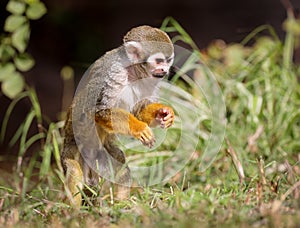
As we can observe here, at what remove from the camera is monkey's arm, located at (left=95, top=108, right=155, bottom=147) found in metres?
2.44

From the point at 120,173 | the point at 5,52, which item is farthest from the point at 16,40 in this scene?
the point at 120,173

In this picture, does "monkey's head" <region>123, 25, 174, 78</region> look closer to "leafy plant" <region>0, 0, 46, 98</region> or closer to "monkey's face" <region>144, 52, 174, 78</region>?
"monkey's face" <region>144, 52, 174, 78</region>

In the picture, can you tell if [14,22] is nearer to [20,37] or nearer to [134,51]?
[20,37]

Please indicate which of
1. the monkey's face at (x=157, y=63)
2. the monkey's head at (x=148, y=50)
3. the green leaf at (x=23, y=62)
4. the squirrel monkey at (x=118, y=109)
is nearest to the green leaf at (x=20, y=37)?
the green leaf at (x=23, y=62)

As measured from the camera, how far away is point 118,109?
2529 mm

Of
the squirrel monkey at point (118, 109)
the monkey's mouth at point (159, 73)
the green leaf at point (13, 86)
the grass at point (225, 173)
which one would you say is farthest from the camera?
the green leaf at point (13, 86)

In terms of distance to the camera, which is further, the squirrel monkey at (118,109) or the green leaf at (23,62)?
the green leaf at (23,62)

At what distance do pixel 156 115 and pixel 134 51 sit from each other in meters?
0.27

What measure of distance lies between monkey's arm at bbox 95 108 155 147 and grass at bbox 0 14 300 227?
23 cm

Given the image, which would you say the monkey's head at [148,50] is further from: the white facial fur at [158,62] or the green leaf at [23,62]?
the green leaf at [23,62]

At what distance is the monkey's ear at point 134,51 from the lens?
2473mm

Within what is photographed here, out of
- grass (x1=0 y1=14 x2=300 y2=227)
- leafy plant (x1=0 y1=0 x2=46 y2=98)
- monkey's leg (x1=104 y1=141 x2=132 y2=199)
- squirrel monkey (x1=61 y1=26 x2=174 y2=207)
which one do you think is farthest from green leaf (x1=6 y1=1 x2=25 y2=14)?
monkey's leg (x1=104 y1=141 x2=132 y2=199)

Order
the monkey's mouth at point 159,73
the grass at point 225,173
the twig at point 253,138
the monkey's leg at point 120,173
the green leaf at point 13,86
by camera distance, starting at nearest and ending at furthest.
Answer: the grass at point 225,173 → the monkey's mouth at point 159,73 → the monkey's leg at point 120,173 → the twig at point 253,138 → the green leaf at point 13,86

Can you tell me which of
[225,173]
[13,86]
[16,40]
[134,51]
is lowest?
[225,173]
